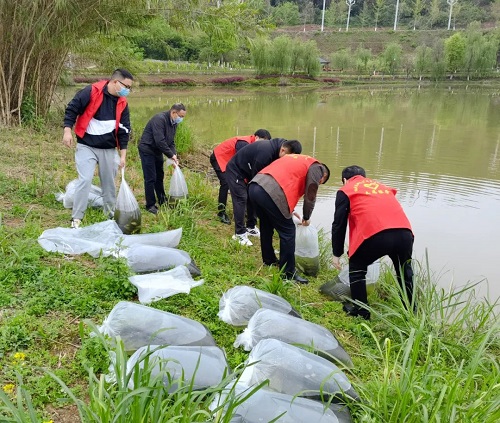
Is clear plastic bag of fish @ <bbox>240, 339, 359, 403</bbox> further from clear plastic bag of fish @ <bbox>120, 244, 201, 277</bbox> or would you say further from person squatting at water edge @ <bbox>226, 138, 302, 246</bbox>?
person squatting at water edge @ <bbox>226, 138, 302, 246</bbox>

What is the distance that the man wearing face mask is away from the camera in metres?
5.04

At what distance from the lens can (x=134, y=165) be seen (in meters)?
7.69

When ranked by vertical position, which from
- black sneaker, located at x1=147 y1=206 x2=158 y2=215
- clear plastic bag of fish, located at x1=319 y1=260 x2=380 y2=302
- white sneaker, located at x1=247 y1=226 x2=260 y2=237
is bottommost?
white sneaker, located at x1=247 y1=226 x2=260 y2=237

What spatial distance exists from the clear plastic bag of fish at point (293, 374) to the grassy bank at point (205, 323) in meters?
0.14

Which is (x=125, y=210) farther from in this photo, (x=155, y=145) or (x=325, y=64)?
(x=325, y=64)

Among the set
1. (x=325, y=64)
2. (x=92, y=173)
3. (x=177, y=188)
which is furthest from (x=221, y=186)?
(x=325, y=64)

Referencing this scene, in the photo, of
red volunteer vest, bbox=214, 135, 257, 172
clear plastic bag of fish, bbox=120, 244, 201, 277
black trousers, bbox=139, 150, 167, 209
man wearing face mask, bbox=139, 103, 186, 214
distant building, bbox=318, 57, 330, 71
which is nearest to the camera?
clear plastic bag of fish, bbox=120, 244, 201, 277

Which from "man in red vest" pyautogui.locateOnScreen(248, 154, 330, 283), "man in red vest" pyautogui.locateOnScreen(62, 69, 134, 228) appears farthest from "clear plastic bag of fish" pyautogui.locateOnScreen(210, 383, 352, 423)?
"man in red vest" pyautogui.locateOnScreen(62, 69, 134, 228)

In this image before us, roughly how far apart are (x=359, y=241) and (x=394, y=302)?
63 cm

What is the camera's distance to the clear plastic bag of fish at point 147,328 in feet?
7.46

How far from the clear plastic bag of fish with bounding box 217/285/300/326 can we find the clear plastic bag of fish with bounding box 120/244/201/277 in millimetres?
585

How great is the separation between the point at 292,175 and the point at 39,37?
5.69 metres

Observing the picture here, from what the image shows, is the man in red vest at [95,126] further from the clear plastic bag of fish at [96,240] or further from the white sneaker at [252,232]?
the white sneaker at [252,232]

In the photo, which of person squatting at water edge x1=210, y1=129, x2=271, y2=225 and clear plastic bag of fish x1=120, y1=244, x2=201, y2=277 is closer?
clear plastic bag of fish x1=120, y1=244, x2=201, y2=277
